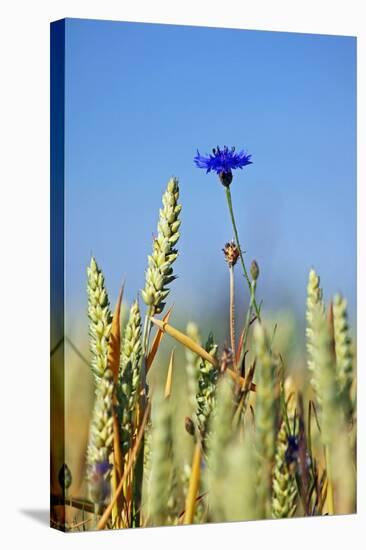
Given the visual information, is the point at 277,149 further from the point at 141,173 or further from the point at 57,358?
the point at 57,358

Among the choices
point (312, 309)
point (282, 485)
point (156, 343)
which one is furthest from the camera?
point (312, 309)

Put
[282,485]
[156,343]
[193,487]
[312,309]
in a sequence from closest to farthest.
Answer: [193,487], [156,343], [282,485], [312,309]

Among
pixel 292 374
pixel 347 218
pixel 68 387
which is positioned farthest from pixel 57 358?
pixel 347 218

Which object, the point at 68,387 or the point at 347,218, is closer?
the point at 68,387

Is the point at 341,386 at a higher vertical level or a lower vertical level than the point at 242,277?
lower

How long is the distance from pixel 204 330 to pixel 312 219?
30.4 inches

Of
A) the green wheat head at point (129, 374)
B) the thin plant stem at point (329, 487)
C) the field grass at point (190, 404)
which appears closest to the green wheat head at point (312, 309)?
the field grass at point (190, 404)

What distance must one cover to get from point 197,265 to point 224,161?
49 centimetres

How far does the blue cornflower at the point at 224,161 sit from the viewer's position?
5.86m

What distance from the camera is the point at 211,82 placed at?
19.4ft

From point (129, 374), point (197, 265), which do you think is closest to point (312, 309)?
point (197, 265)

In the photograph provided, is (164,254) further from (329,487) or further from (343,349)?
(329,487)

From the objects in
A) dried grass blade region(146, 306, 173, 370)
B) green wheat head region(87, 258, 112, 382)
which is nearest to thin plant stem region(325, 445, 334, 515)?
dried grass blade region(146, 306, 173, 370)

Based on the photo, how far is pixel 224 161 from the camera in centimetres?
589
